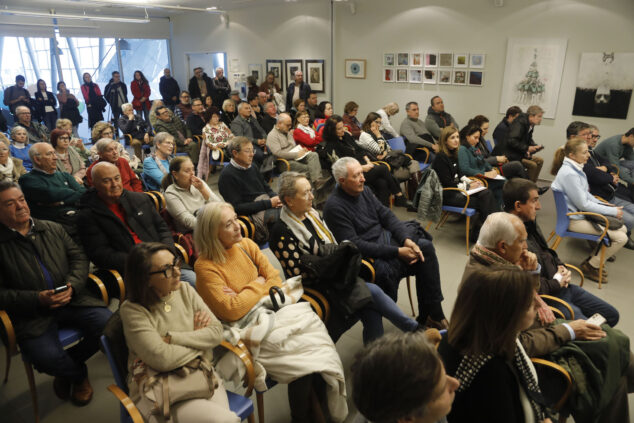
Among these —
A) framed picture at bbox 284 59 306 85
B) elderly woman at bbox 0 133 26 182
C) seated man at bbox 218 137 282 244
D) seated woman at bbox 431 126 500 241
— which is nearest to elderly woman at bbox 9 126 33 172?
elderly woman at bbox 0 133 26 182

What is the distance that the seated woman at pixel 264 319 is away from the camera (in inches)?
85.8

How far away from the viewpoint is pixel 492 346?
62.6 inches

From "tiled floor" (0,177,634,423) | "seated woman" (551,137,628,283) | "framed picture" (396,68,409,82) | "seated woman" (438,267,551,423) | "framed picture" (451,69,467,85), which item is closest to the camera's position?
"seated woman" (438,267,551,423)

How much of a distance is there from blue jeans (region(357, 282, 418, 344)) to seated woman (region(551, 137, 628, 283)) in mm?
2403

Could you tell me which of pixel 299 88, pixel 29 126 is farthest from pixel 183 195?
pixel 299 88

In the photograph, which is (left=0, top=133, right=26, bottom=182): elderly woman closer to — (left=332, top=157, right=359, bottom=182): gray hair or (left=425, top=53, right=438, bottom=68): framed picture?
(left=332, top=157, right=359, bottom=182): gray hair

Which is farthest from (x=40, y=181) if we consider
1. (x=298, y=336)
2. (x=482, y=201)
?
(x=482, y=201)

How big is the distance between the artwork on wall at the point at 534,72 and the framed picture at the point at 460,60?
2.49 feet

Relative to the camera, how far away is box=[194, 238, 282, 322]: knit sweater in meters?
2.32

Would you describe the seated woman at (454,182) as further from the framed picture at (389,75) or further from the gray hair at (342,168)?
the framed picture at (389,75)

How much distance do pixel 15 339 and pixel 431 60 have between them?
8316 millimetres

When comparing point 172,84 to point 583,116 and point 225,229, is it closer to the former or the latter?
point 583,116

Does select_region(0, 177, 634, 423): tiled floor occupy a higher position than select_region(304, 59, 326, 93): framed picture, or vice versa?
select_region(304, 59, 326, 93): framed picture

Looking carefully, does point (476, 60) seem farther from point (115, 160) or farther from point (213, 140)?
point (115, 160)
